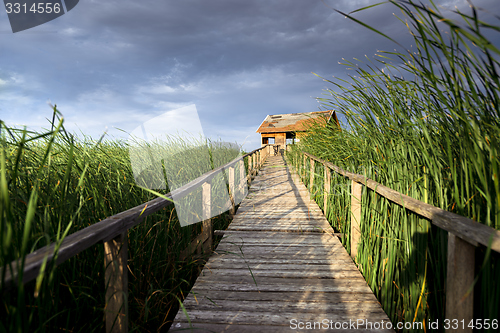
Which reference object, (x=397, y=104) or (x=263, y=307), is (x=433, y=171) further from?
(x=263, y=307)

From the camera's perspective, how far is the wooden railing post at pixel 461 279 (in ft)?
3.61

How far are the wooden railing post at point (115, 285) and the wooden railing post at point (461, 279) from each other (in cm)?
143

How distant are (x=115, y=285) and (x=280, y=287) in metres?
1.29

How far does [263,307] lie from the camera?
188cm

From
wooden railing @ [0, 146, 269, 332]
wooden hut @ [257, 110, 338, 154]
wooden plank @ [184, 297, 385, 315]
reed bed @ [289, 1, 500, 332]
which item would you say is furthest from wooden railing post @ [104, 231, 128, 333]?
wooden hut @ [257, 110, 338, 154]

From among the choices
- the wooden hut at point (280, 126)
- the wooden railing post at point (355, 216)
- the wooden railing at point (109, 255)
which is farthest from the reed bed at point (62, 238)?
the wooden hut at point (280, 126)

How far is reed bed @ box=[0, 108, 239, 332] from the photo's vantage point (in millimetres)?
907

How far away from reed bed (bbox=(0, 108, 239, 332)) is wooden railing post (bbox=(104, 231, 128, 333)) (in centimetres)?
6

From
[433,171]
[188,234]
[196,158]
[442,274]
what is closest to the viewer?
[442,274]

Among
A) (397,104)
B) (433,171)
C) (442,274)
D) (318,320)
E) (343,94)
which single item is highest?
(343,94)

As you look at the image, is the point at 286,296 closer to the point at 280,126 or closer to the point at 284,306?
the point at 284,306

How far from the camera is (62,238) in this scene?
2.77 feet

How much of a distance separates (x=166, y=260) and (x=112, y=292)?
80 cm

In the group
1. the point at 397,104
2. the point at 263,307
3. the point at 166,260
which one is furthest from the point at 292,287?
the point at 397,104
